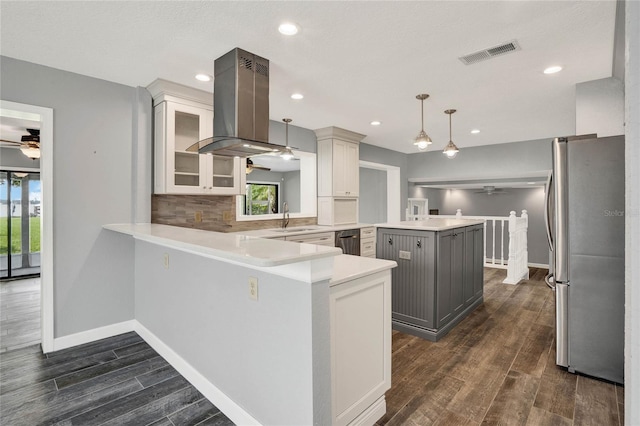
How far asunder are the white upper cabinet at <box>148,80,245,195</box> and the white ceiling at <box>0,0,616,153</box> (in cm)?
16

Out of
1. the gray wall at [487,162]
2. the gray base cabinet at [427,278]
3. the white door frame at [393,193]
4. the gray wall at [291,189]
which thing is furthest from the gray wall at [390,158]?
the gray base cabinet at [427,278]

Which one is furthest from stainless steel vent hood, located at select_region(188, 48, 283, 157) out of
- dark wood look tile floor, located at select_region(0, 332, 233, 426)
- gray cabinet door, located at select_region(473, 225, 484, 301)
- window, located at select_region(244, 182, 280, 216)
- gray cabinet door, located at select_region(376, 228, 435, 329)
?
window, located at select_region(244, 182, 280, 216)

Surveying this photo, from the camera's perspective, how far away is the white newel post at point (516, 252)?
17.1 ft

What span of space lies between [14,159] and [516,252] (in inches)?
335

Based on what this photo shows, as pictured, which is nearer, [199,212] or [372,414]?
[372,414]

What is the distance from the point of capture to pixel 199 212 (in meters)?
3.83

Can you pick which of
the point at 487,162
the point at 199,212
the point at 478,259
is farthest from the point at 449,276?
the point at 487,162

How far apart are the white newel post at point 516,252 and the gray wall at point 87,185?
528 centimetres

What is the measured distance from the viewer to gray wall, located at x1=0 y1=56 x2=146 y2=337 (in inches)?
111

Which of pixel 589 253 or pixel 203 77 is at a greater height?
pixel 203 77

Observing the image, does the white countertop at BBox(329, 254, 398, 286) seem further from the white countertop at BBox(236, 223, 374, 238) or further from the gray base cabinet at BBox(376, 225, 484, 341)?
the white countertop at BBox(236, 223, 374, 238)

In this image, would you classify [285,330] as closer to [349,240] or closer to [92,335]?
[92,335]

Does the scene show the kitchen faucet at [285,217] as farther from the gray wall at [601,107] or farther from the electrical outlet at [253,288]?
the gray wall at [601,107]

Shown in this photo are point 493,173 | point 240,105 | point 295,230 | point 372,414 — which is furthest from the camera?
point 493,173
